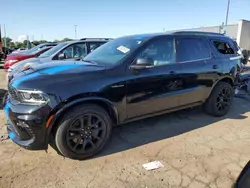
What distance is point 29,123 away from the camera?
3.02 metres

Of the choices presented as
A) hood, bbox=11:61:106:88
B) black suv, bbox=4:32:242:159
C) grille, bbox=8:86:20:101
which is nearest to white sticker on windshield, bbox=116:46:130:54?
black suv, bbox=4:32:242:159

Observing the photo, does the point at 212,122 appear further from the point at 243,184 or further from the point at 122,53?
the point at 243,184

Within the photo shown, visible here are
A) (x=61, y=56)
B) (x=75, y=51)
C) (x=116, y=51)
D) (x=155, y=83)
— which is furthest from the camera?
(x=75, y=51)

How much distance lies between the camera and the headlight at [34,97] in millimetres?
3012

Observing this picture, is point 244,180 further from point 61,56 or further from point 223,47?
point 61,56

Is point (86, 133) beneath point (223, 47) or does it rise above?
beneath

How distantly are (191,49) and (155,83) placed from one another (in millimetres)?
1281

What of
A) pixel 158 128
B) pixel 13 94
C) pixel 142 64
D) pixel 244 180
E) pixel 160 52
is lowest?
pixel 158 128

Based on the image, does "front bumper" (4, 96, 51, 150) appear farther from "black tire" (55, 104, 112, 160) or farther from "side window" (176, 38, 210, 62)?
"side window" (176, 38, 210, 62)

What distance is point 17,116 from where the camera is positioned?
3.06 metres

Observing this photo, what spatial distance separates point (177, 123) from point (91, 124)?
2.16 metres

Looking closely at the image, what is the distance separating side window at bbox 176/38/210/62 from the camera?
447 cm

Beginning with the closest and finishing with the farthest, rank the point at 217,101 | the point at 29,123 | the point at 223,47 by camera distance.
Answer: the point at 29,123 → the point at 217,101 → the point at 223,47

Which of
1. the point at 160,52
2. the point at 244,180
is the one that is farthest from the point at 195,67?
the point at 244,180
